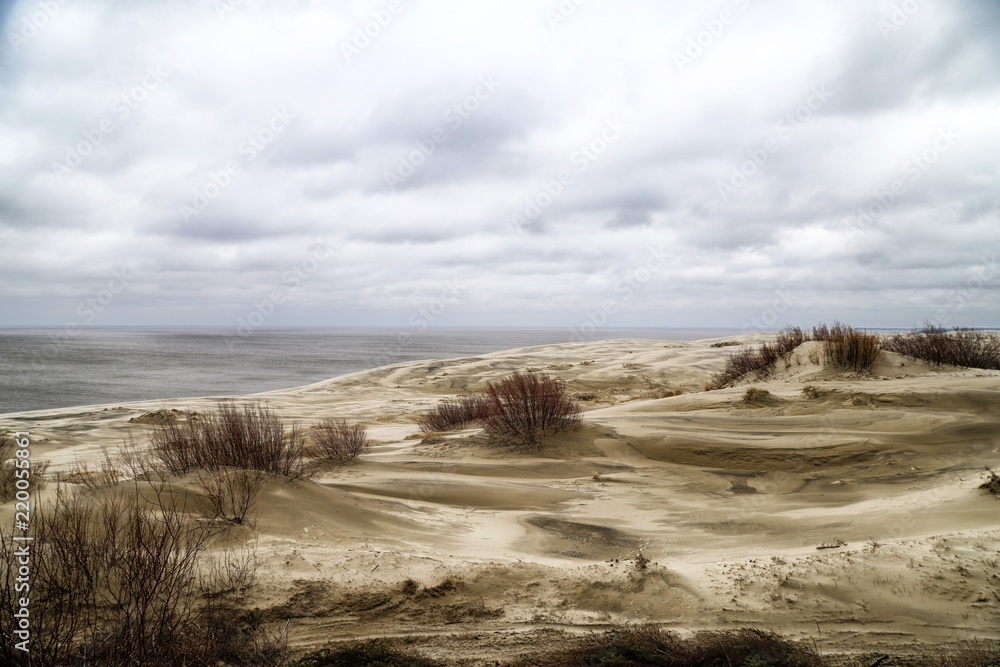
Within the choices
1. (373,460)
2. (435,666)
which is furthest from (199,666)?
(373,460)

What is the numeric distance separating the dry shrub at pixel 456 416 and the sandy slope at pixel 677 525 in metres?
0.41

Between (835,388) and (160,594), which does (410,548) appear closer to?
(160,594)

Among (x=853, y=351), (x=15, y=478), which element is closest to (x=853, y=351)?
(x=853, y=351)

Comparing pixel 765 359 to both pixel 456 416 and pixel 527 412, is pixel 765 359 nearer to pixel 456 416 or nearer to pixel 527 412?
pixel 527 412

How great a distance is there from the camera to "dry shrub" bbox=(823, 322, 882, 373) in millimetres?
9281

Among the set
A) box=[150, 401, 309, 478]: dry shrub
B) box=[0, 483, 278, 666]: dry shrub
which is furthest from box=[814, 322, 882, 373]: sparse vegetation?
box=[0, 483, 278, 666]: dry shrub

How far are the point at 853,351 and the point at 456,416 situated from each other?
23.7 ft

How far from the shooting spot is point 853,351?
371 inches

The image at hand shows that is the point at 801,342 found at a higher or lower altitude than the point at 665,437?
higher

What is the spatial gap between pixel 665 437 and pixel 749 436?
3.38ft

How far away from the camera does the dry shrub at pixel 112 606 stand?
74.6 inches

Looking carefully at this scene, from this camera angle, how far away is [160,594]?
7.89 ft

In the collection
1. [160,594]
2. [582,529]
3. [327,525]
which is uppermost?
[160,594]

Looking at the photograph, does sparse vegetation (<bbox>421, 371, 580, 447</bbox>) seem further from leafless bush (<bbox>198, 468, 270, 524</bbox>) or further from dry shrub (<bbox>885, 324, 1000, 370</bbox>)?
dry shrub (<bbox>885, 324, 1000, 370</bbox>)
